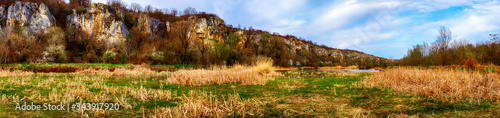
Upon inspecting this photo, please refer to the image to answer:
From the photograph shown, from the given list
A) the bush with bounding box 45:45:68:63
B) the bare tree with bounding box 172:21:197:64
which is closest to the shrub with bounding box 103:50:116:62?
the bush with bounding box 45:45:68:63

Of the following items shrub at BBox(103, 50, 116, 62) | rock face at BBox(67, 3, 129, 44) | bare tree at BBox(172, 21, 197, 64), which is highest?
rock face at BBox(67, 3, 129, 44)

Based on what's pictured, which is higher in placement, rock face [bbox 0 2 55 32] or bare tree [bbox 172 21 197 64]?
rock face [bbox 0 2 55 32]

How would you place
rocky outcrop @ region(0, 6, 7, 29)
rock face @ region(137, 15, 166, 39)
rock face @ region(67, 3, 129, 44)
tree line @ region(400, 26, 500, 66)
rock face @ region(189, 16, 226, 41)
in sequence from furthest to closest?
rock face @ region(189, 16, 226, 41) < rock face @ region(137, 15, 166, 39) < rock face @ region(67, 3, 129, 44) < rocky outcrop @ region(0, 6, 7, 29) < tree line @ region(400, 26, 500, 66)

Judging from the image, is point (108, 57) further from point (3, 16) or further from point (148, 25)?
point (3, 16)

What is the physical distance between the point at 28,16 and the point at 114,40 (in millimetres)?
19140

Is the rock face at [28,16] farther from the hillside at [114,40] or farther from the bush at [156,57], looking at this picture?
the bush at [156,57]

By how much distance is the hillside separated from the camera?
28.5 meters

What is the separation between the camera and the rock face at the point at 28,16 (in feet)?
163

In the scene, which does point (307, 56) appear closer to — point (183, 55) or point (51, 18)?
point (183, 55)

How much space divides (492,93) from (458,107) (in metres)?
1.99

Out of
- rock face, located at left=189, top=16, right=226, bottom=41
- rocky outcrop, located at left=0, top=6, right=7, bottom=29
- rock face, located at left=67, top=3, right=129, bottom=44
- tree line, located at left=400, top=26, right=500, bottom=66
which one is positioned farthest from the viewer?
rock face, located at left=189, top=16, right=226, bottom=41

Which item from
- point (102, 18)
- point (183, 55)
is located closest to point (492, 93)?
point (183, 55)

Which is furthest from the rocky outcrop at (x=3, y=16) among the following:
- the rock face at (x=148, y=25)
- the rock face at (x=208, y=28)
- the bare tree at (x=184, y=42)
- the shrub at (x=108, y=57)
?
the bare tree at (x=184, y=42)

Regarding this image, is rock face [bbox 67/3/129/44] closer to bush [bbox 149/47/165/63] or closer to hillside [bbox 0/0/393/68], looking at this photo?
hillside [bbox 0/0/393/68]
